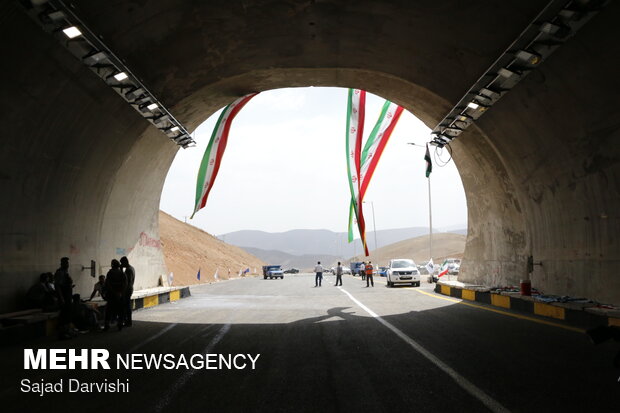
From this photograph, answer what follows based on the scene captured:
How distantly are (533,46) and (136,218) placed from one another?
15024mm

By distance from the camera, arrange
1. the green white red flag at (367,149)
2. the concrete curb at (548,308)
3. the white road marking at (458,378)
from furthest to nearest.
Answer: the green white red flag at (367,149)
the concrete curb at (548,308)
the white road marking at (458,378)

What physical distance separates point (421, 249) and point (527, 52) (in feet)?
457

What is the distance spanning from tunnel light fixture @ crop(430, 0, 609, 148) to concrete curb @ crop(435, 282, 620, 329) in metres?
5.23

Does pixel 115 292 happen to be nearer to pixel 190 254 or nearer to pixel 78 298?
pixel 78 298

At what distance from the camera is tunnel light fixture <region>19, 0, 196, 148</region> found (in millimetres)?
8500

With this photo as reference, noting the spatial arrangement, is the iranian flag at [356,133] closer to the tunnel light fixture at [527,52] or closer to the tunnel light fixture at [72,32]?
the tunnel light fixture at [527,52]

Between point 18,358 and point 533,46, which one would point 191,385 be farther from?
point 533,46

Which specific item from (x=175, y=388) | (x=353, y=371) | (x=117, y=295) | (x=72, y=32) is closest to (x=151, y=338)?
(x=117, y=295)

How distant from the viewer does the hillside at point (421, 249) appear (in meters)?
133

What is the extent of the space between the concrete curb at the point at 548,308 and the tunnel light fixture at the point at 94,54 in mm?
11043

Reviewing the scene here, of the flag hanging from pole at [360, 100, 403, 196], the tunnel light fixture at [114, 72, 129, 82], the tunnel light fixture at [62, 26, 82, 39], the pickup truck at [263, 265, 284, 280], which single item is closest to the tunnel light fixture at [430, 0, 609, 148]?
the flag hanging from pole at [360, 100, 403, 196]

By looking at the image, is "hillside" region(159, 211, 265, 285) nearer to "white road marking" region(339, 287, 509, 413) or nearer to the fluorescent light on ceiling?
the fluorescent light on ceiling

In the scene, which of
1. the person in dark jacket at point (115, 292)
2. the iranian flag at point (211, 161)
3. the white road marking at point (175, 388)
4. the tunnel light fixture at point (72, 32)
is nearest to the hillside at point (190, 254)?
the iranian flag at point (211, 161)

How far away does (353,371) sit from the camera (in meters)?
6.95
